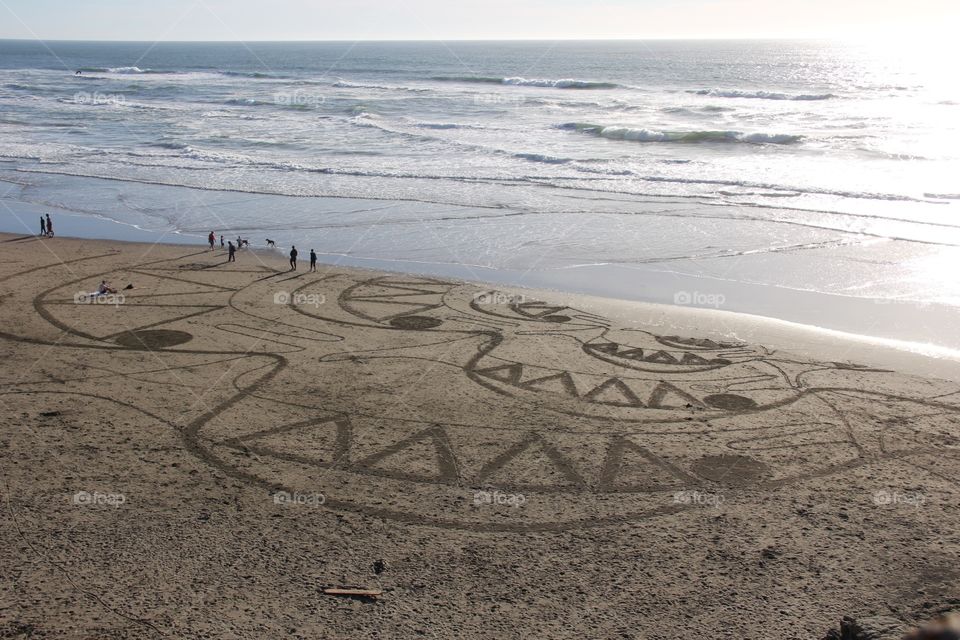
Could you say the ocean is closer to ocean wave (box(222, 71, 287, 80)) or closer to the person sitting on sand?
the person sitting on sand

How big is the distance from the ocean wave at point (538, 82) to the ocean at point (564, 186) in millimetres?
15813

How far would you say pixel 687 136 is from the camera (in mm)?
66562

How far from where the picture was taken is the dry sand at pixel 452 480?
1248cm

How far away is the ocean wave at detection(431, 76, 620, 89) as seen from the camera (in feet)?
372

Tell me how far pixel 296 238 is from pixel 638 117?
5365 cm

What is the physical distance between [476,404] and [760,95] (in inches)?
3609

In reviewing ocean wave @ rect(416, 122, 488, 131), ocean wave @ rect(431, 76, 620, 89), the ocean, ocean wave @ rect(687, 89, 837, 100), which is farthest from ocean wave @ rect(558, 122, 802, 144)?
ocean wave @ rect(431, 76, 620, 89)

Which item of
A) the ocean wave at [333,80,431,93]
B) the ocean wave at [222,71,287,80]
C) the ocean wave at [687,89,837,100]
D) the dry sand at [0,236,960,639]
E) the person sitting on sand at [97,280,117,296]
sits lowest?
the dry sand at [0,236,960,639]

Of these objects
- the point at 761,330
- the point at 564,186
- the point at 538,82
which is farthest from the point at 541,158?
the point at 538,82

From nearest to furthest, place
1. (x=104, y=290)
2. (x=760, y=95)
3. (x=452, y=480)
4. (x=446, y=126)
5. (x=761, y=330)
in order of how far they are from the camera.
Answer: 1. (x=452, y=480)
2. (x=761, y=330)
3. (x=104, y=290)
4. (x=446, y=126)
5. (x=760, y=95)

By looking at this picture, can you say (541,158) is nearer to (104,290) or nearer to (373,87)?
(104,290)

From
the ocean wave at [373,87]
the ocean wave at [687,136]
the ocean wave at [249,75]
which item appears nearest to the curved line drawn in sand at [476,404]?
the ocean wave at [687,136]

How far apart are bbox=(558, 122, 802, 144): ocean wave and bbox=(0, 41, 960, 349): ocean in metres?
0.23

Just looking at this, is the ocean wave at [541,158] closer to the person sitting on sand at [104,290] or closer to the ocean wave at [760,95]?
the person sitting on sand at [104,290]
